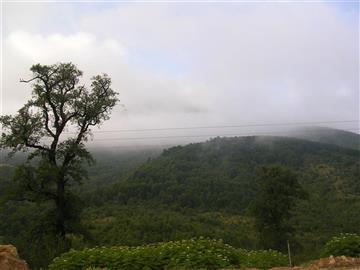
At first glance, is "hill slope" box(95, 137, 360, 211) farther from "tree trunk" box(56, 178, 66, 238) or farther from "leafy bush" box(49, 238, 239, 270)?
"leafy bush" box(49, 238, 239, 270)

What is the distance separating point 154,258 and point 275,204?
36.1 meters

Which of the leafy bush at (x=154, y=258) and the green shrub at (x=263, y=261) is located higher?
the leafy bush at (x=154, y=258)

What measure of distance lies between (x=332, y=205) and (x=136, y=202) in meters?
53.6

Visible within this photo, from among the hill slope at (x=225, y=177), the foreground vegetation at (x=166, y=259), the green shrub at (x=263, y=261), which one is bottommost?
the hill slope at (x=225, y=177)

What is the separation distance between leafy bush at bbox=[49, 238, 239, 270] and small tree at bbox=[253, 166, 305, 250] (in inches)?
1318

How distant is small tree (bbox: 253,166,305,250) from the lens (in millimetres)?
46906

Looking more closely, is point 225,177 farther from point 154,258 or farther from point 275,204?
point 154,258

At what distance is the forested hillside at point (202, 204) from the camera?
5438cm

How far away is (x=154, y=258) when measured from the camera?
13.2 m

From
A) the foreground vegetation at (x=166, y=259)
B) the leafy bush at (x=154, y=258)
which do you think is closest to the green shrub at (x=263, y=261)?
the foreground vegetation at (x=166, y=259)

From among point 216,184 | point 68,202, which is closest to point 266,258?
point 68,202

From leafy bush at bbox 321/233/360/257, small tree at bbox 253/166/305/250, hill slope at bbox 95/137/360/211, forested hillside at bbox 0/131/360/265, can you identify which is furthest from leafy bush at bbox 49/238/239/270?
hill slope at bbox 95/137/360/211

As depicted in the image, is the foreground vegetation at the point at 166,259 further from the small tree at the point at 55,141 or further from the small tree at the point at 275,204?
the small tree at the point at 275,204

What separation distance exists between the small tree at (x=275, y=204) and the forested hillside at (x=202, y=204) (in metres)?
1.31
